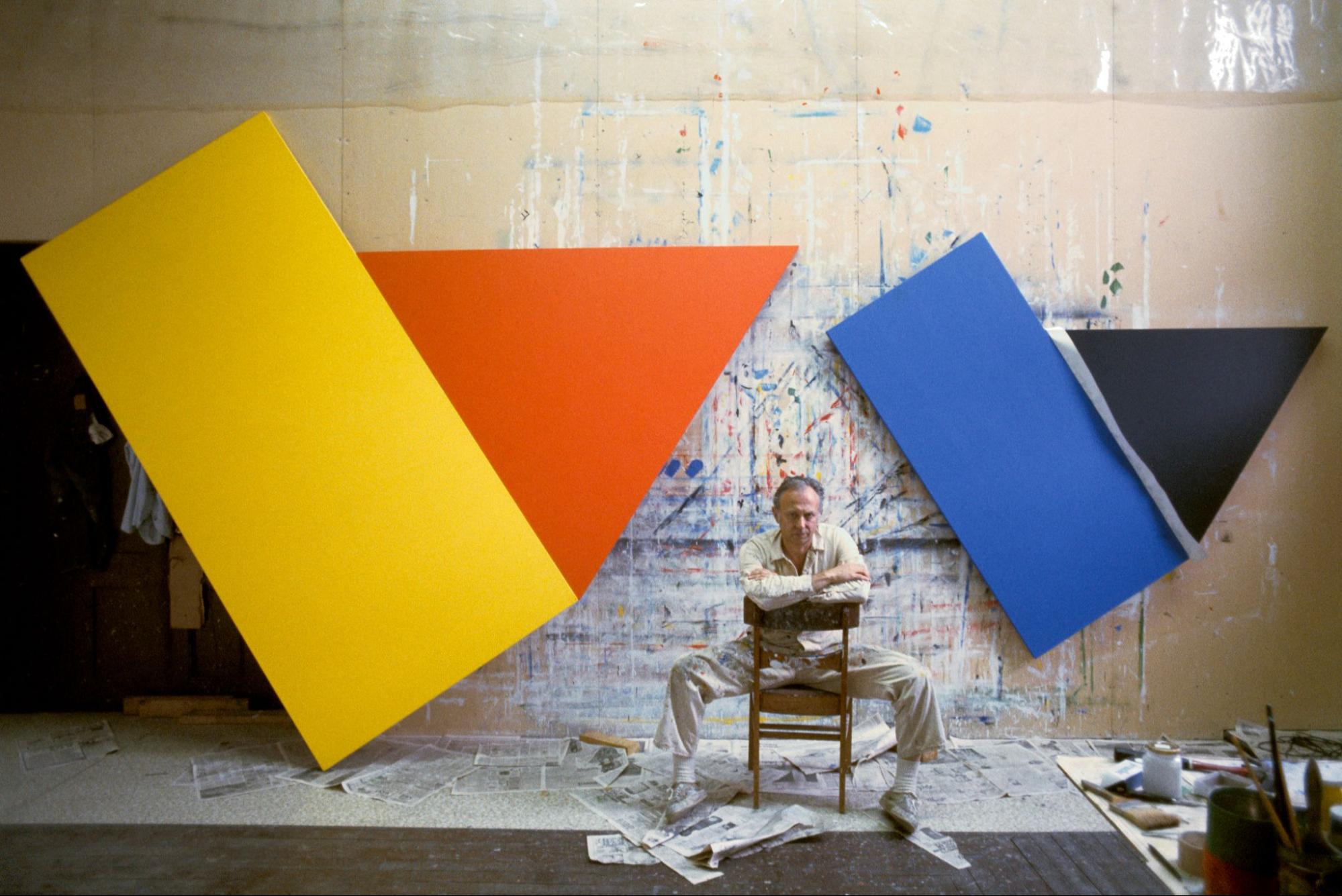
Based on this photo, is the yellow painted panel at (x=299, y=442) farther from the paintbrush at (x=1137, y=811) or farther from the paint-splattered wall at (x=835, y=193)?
the paintbrush at (x=1137, y=811)

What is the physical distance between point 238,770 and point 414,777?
625mm

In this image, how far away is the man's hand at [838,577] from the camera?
2.72m

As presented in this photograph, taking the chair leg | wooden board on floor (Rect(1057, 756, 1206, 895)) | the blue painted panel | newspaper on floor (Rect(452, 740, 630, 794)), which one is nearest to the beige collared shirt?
the chair leg

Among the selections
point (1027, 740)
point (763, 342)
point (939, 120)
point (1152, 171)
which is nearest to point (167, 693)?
point (763, 342)

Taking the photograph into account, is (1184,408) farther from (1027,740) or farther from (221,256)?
(221,256)

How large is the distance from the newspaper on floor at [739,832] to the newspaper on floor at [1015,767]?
2.38ft

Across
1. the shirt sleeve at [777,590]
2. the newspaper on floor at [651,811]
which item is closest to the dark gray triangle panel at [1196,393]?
the shirt sleeve at [777,590]

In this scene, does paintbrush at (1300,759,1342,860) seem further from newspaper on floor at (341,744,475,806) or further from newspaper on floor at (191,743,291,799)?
newspaper on floor at (191,743,291,799)

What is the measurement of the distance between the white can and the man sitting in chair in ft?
1.99

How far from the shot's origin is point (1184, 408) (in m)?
3.30

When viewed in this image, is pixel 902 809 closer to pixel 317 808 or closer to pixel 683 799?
pixel 683 799

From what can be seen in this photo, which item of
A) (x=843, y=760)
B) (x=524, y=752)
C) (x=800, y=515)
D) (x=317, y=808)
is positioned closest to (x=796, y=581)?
(x=800, y=515)

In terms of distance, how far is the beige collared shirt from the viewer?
8.88 feet

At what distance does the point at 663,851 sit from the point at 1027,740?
160cm
